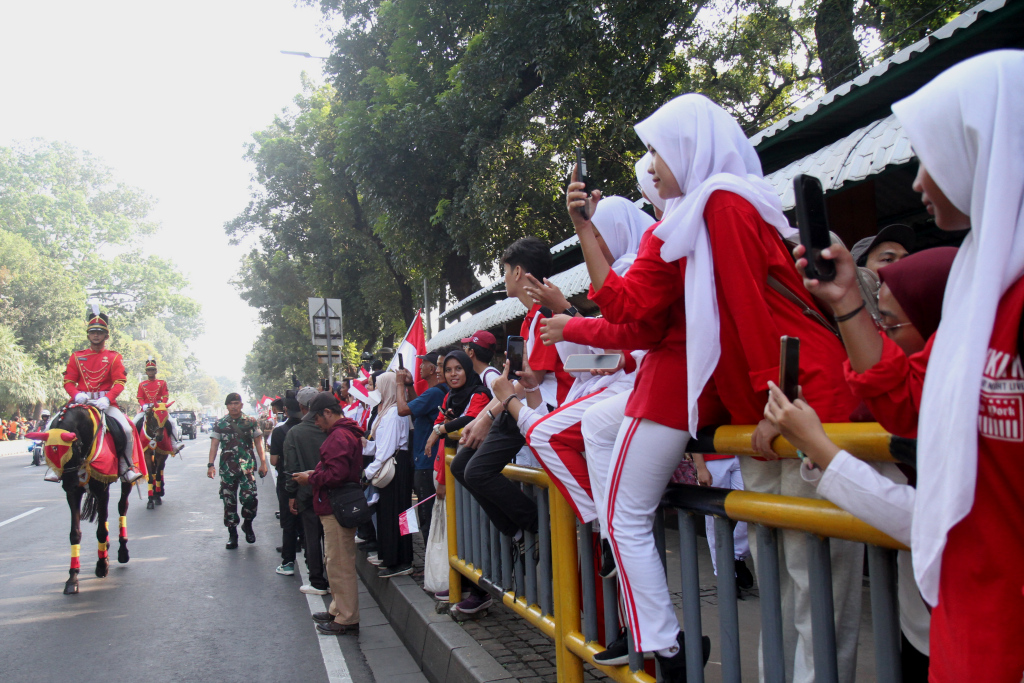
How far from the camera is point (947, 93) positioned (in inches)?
52.0

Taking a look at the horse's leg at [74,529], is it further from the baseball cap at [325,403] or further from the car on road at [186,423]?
the car on road at [186,423]

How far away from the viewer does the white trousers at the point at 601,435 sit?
8.96ft

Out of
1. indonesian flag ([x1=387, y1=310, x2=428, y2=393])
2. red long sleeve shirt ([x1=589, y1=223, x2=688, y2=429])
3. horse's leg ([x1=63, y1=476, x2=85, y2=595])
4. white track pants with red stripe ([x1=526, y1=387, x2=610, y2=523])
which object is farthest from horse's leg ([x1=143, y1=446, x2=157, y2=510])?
red long sleeve shirt ([x1=589, y1=223, x2=688, y2=429])

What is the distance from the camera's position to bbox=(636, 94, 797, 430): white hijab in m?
2.27

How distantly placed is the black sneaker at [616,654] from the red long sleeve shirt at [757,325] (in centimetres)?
99

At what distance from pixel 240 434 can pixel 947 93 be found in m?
9.90

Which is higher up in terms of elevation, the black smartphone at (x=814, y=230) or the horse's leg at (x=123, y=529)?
the black smartphone at (x=814, y=230)

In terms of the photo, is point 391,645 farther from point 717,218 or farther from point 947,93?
point 947,93

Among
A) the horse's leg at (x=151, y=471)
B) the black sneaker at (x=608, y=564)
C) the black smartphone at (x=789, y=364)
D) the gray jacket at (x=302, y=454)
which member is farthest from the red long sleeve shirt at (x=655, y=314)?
the horse's leg at (x=151, y=471)

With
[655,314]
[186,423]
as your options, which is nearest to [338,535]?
[655,314]

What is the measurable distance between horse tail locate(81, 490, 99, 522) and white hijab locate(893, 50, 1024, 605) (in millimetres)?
8714

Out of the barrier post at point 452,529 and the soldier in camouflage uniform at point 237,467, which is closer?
the barrier post at point 452,529

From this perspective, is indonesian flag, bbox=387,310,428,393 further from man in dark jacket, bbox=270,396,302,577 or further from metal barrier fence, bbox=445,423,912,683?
metal barrier fence, bbox=445,423,912,683

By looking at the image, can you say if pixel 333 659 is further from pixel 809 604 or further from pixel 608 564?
pixel 809 604
